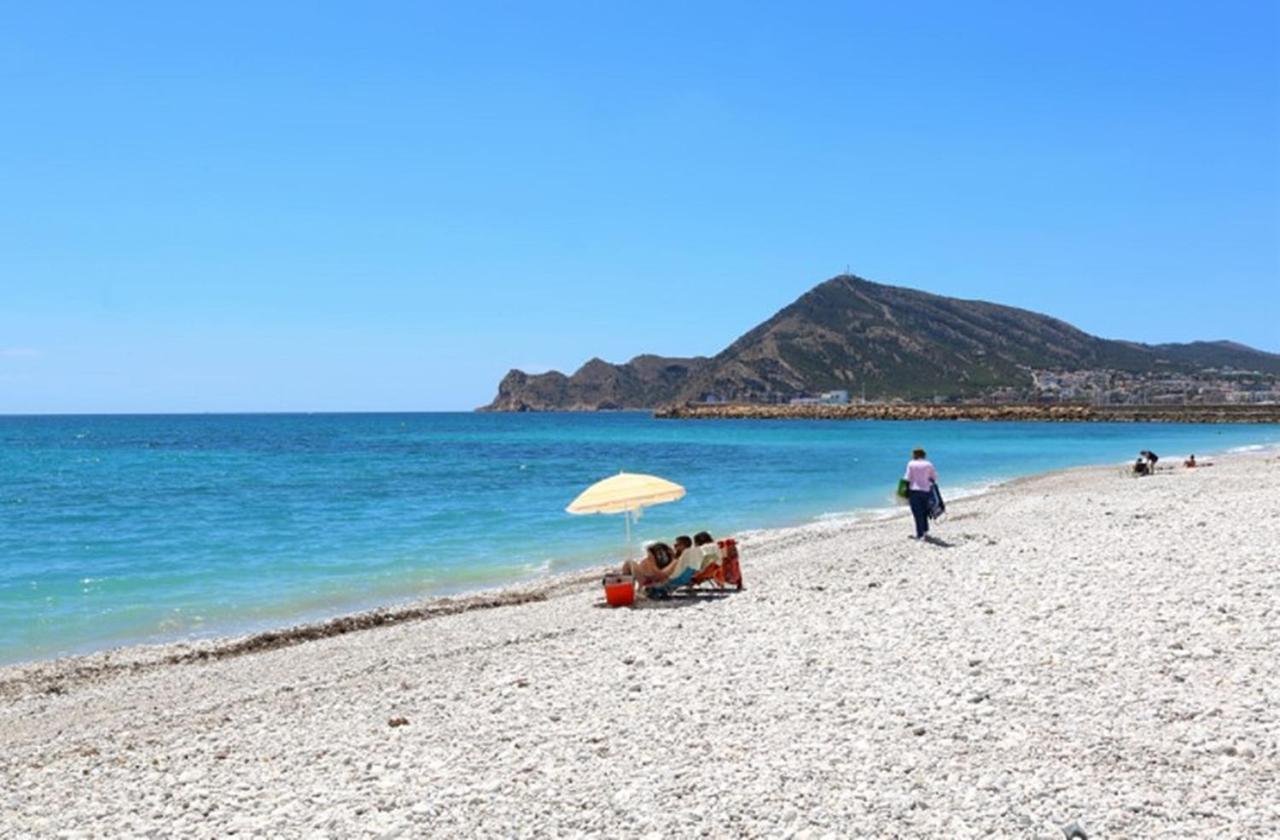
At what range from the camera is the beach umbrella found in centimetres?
1530

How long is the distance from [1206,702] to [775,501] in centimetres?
2792

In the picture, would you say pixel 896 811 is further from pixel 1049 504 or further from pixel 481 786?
pixel 1049 504

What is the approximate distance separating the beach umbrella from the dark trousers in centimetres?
512

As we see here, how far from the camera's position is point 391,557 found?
78.3ft

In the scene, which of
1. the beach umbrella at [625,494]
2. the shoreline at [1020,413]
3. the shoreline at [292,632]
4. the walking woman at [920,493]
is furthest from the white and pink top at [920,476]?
the shoreline at [1020,413]

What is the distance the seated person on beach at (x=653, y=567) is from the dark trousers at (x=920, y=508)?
5.74m

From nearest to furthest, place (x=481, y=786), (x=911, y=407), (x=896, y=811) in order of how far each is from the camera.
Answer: (x=896, y=811), (x=481, y=786), (x=911, y=407)

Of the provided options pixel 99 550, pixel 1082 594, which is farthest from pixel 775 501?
pixel 1082 594

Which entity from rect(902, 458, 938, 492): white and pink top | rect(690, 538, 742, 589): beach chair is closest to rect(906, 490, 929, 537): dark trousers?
rect(902, 458, 938, 492): white and pink top

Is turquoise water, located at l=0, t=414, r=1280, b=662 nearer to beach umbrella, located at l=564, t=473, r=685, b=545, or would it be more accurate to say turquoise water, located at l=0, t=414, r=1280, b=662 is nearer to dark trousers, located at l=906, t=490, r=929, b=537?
beach umbrella, located at l=564, t=473, r=685, b=545

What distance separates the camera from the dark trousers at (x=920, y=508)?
18328mm

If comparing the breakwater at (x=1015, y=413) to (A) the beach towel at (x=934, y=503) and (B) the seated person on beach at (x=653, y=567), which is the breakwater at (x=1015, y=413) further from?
(B) the seated person on beach at (x=653, y=567)

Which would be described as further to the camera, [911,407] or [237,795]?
[911,407]

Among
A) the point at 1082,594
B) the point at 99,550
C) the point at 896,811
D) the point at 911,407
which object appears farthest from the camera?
the point at 911,407
